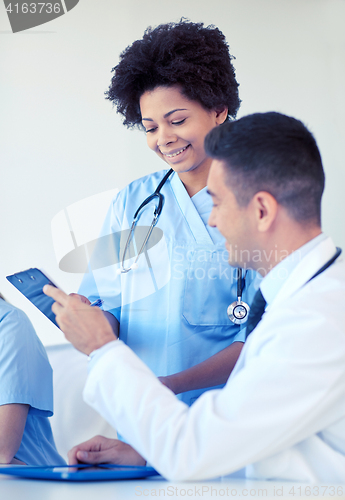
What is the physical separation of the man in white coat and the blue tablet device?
1.4 inches

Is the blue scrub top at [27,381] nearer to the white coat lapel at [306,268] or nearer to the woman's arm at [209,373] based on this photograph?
the woman's arm at [209,373]

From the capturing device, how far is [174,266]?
1240mm

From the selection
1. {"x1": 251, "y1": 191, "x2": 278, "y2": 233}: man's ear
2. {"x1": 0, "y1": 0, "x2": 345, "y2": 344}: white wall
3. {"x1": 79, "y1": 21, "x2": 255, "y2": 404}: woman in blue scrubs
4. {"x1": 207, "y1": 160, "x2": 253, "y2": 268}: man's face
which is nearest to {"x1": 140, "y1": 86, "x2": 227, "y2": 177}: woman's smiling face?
{"x1": 79, "y1": 21, "x2": 255, "y2": 404}: woman in blue scrubs

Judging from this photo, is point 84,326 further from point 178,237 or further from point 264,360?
point 178,237

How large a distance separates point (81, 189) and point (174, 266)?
34.7 inches

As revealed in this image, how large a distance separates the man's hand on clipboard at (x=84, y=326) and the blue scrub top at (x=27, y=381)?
1.94ft

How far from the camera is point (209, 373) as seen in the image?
1.08 meters

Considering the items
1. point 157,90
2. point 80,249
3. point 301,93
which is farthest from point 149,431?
point 301,93

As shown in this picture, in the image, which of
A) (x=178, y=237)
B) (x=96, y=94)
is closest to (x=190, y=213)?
(x=178, y=237)

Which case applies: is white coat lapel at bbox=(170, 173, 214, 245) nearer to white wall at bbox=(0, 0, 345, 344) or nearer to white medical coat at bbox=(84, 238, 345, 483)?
white medical coat at bbox=(84, 238, 345, 483)

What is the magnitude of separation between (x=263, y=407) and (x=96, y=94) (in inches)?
68.3

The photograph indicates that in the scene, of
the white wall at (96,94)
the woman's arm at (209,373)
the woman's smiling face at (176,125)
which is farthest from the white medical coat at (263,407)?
the white wall at (96,94)

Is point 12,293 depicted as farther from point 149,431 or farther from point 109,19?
point 149,431

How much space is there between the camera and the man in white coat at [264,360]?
60 centimetres
